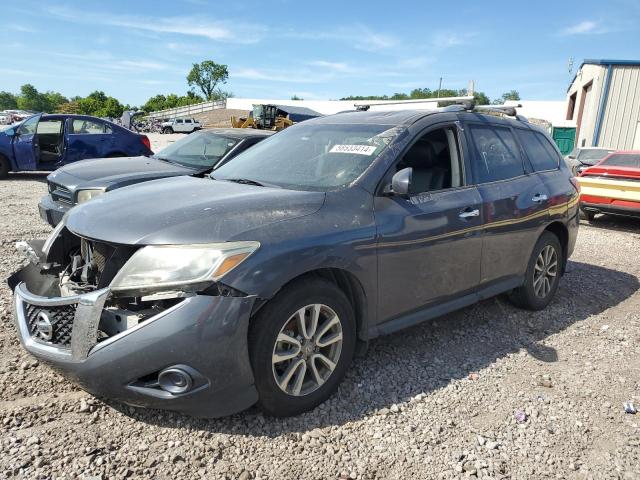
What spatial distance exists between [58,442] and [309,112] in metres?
38.6

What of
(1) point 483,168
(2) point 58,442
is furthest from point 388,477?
(1) point 483,168

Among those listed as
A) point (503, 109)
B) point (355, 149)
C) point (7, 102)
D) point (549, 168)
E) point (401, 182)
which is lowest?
point (7, 102)

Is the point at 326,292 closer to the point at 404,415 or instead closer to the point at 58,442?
the point at 404,415

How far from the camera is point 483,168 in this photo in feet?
13.6

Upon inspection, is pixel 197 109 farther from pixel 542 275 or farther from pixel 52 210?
pixel 542 275

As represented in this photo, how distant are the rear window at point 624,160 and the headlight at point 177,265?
9705 millimetres

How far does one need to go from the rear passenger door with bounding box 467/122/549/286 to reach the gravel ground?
2.11ft

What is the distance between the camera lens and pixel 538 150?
Result: 5.00 metres

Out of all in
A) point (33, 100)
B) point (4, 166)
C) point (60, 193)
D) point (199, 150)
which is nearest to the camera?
point (60, 193)

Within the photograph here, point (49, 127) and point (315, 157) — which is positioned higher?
point (315, 157)

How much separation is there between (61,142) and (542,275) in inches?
443

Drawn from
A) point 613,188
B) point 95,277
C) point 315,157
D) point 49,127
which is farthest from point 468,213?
point 49,127

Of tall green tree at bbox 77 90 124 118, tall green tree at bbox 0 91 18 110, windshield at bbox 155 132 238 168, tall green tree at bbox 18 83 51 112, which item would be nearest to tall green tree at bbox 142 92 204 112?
tall green tree at bbox 77 90 124 118

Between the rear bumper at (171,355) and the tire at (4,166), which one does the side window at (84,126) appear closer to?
the tire at (4,166)
